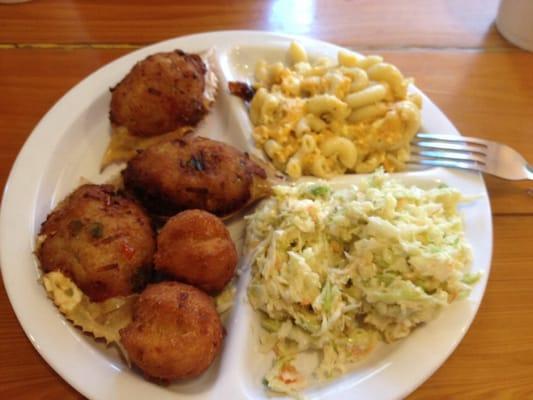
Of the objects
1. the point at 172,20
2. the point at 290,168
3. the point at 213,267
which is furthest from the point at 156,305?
the point at 172,20

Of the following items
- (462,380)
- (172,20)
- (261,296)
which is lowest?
(462,380)

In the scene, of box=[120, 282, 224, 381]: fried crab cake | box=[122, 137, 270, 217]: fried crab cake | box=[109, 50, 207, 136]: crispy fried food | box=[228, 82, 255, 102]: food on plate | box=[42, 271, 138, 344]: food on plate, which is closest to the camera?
box=[120, 282, 224, 381]: fried crab cake

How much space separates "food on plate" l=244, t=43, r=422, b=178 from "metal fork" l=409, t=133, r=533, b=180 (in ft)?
0.19

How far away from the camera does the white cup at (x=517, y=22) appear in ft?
7.26

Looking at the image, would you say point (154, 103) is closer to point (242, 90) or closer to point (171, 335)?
point (242, 90)

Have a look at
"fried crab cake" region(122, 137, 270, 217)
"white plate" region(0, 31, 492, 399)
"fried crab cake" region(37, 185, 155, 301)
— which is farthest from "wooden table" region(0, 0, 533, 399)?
"fried crab cake" region(122, 137, 270, 217)

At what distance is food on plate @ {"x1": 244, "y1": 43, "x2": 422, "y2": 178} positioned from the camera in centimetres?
167

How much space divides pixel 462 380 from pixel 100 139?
1295mm

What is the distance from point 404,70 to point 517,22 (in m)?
0.56

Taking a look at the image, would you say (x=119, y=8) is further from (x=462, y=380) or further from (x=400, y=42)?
(x=462, y=380)

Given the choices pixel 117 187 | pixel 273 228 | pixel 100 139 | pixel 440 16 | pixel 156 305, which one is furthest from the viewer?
pixel 440 16

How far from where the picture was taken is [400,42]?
229 centimetres

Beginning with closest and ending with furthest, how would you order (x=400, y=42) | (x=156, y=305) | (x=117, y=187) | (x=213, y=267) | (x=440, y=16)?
1. (x=156, y=305)
2. (x=213, y=267)
3. (x=117, y=187)
4. (x=400, y=42)
5. (x=440, y=16)

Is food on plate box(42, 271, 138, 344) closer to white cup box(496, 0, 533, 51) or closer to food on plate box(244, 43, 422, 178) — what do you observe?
food on plate box(244, 43, 422, 178)
